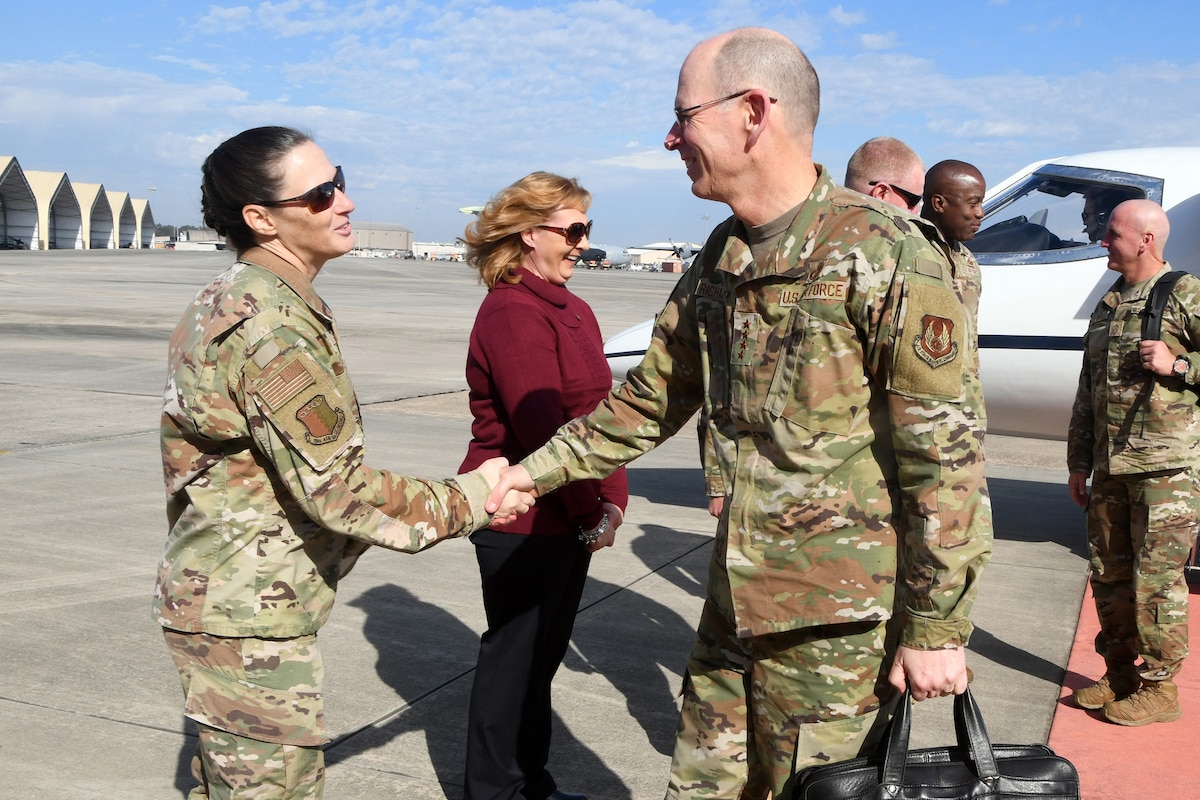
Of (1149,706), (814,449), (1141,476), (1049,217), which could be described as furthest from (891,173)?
(1049,217)

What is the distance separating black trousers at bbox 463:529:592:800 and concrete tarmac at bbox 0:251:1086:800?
373 millimetres

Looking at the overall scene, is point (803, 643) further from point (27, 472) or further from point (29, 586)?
point (27, 472)

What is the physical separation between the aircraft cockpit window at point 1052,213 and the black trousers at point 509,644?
4.60m

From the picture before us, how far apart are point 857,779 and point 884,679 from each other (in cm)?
25

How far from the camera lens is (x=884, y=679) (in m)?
2.23

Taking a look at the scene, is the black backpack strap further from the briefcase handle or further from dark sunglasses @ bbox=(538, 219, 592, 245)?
the briefcase handle

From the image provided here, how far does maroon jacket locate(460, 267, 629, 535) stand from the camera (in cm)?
314

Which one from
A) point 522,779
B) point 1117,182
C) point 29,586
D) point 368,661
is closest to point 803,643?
point 522,779

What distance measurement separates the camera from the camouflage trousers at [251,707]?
2258mm

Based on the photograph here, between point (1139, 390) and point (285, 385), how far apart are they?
356 centimetres

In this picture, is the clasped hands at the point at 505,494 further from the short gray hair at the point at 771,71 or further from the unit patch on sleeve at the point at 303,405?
the short gray hair at the point at 771,71

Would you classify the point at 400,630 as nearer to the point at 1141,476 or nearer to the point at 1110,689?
the point at 1110,689

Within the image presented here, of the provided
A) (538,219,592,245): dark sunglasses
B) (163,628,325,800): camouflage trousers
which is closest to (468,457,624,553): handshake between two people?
(163,628,325,800): camouflage trousers

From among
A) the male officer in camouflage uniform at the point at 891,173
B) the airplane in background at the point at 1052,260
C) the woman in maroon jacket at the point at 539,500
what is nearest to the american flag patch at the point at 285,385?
the woman in maroon jacket at the point at 539,500
